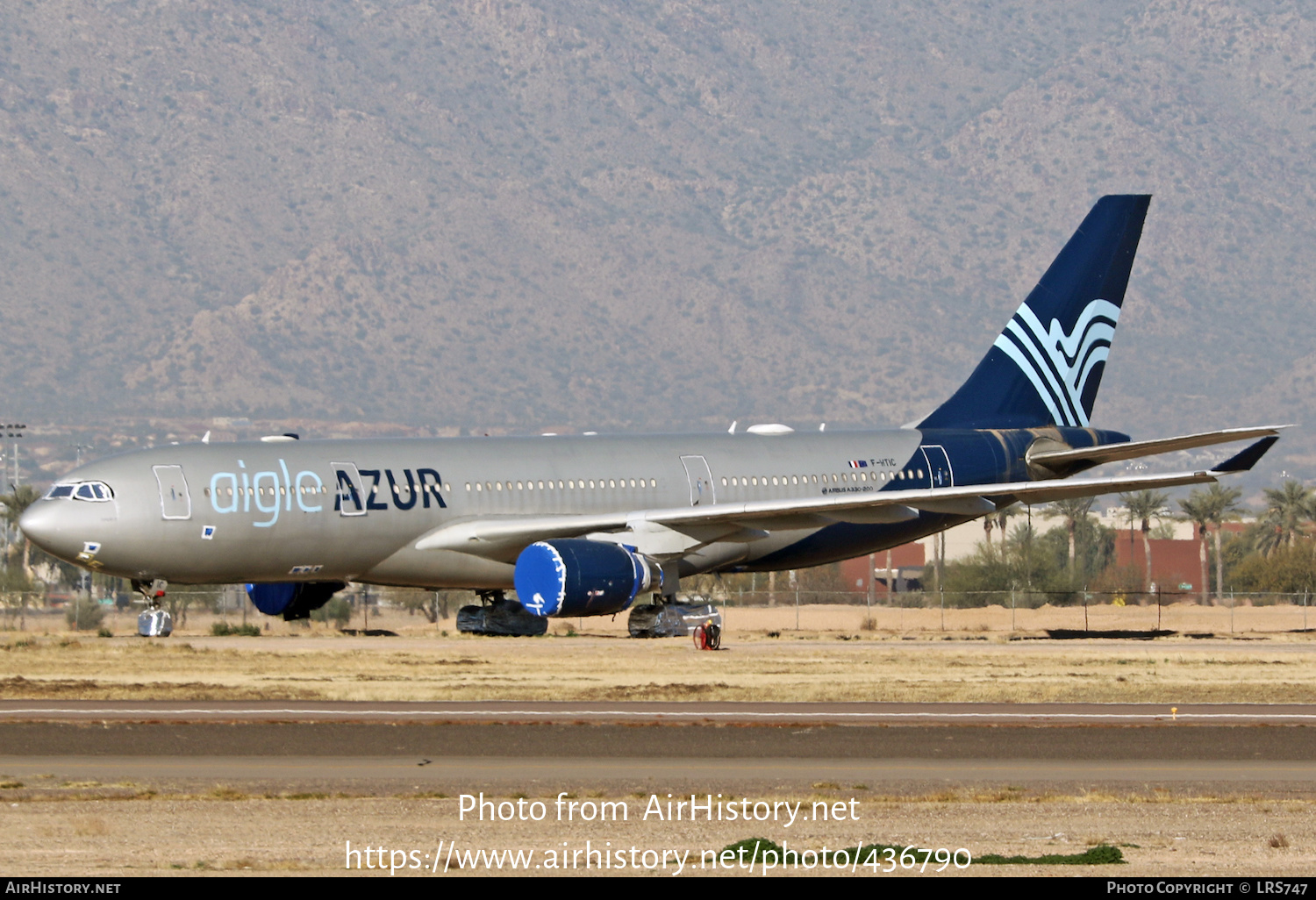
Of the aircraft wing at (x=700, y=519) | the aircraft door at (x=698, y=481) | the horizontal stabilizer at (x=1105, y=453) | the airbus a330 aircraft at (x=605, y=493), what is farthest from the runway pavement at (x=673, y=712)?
the aircraft door at (x=698, y=481)

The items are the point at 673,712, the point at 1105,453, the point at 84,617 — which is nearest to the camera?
the point at 673,712

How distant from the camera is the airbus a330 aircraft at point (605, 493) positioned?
134ft

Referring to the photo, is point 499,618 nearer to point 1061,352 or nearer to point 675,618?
point 675,618

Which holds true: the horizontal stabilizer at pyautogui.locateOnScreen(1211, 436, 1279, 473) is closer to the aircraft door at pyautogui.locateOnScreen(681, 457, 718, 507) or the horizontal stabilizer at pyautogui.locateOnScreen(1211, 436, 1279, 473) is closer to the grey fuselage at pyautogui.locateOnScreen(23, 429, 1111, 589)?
the grey fuselage at pyautogui.locateOnScreen(23, 429, 1111, 589)

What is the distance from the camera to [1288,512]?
12444 cm

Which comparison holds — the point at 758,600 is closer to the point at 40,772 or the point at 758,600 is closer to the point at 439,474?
the point at 439,474

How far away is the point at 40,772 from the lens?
69.3 ft

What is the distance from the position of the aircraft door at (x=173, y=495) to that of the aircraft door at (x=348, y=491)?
3051mm

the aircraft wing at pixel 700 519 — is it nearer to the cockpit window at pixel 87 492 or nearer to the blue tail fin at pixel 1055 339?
the cockpit window at pixel 87 492

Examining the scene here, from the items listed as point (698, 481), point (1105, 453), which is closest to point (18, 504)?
point (698, 481)

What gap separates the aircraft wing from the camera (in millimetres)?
43562

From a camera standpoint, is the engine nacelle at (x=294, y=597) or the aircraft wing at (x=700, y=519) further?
the engine nacelle at (x=294, y=597)

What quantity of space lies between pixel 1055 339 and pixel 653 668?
858 inches

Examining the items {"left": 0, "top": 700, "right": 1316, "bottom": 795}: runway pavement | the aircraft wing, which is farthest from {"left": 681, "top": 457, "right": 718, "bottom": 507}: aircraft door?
{"left": 0, "top": 700, "right": 1316, "bottom": 795}: runway pavement
